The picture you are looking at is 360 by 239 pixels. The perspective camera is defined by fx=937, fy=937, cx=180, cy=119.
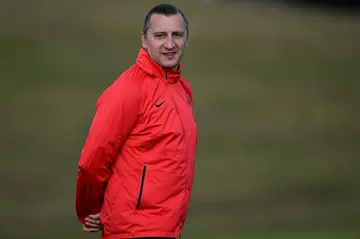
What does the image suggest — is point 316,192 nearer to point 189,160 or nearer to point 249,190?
point 249,190

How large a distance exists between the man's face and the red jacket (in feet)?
0.25

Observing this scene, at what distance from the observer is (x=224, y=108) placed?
12641mm

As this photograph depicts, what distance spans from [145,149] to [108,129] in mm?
179

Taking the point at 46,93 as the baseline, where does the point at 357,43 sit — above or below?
above

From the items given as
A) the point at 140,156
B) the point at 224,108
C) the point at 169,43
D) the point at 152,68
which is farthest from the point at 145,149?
the point at 224,108

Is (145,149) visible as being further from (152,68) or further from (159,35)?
(159,35)

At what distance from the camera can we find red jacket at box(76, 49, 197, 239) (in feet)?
13.0

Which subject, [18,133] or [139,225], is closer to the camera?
[139,225]

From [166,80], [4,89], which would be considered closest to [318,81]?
[4,89]

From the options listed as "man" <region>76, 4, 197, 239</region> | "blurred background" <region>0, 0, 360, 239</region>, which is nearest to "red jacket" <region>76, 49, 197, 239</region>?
"man" <region>76, 4, 197, 239</region>

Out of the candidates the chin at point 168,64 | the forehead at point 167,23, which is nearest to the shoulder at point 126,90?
the chin at point 168,64

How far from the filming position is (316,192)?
33.6 ft

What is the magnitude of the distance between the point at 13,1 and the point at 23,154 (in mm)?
5174

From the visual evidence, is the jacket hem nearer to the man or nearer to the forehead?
the man
